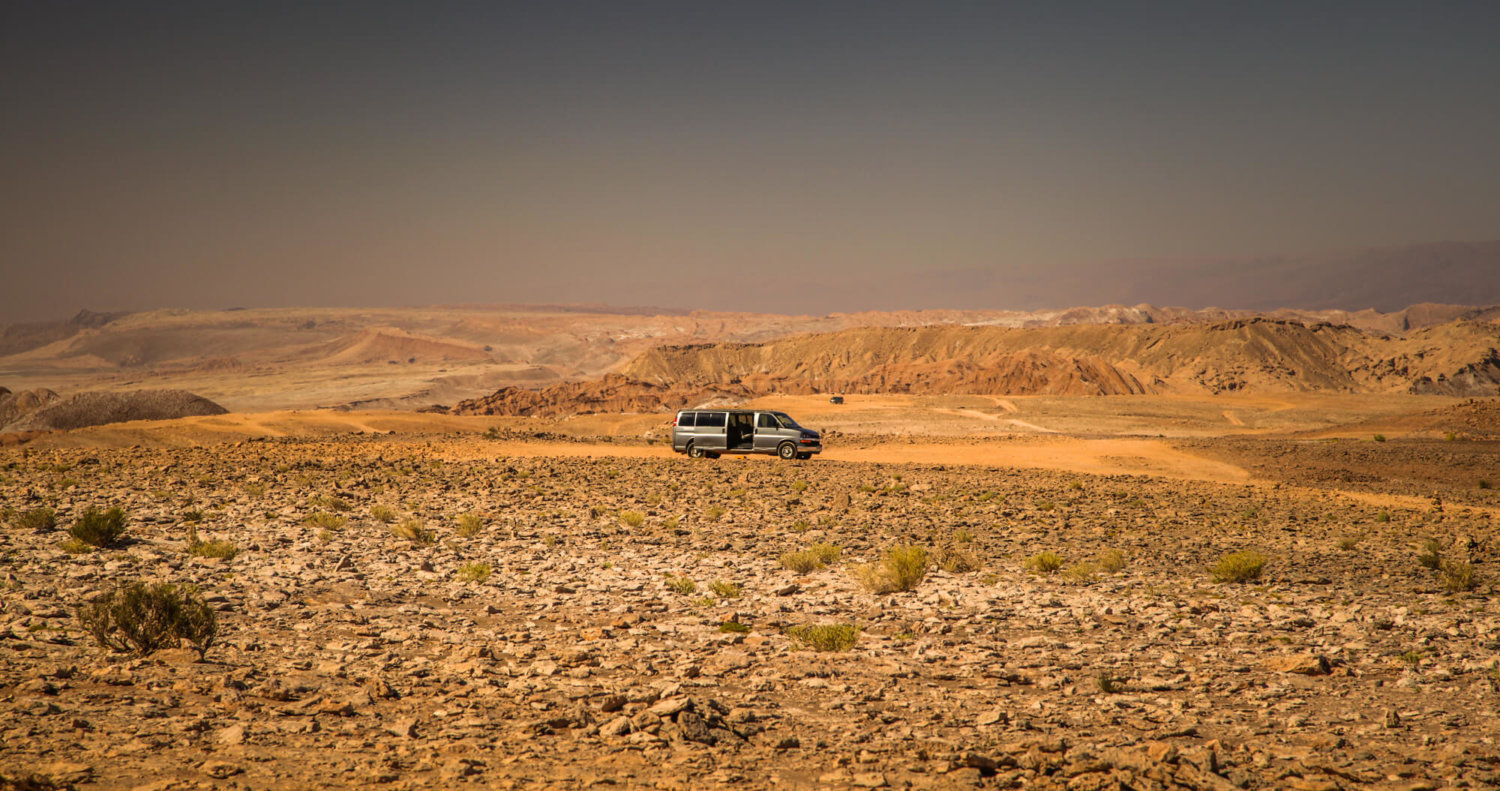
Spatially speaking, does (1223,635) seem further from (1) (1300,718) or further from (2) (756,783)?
(2) (756,783)

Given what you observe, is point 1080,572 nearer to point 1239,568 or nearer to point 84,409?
point 1239,568

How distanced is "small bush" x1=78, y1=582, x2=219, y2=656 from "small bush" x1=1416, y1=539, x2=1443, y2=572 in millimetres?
18082

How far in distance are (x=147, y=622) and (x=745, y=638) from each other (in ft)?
19.7

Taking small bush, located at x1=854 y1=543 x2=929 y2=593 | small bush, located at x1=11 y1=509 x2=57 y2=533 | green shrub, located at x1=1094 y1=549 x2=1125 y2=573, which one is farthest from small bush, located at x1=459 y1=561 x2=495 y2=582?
green shrub, located at x1=1094 y1=549 x2=1125 y2=573

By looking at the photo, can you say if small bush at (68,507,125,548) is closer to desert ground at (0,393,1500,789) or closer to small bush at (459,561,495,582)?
desert ground at (0,393,1500,789)

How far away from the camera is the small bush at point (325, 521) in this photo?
16328mm

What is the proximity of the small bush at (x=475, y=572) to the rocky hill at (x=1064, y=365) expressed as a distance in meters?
64.2

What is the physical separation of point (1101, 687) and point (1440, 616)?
6.49m

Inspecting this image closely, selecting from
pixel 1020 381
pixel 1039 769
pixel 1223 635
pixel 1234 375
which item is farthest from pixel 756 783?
pixel 1234 375

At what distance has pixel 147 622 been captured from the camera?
27.5ft

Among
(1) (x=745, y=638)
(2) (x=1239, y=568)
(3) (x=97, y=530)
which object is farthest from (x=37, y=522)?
(2) (x=1239, y=568)

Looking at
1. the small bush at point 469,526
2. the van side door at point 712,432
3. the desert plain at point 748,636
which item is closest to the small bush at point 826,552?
the desert plain at point 748,636

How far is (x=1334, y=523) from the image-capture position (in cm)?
1969

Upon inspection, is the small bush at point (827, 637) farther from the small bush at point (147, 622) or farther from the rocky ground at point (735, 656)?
the small bush at point (147, 622)
